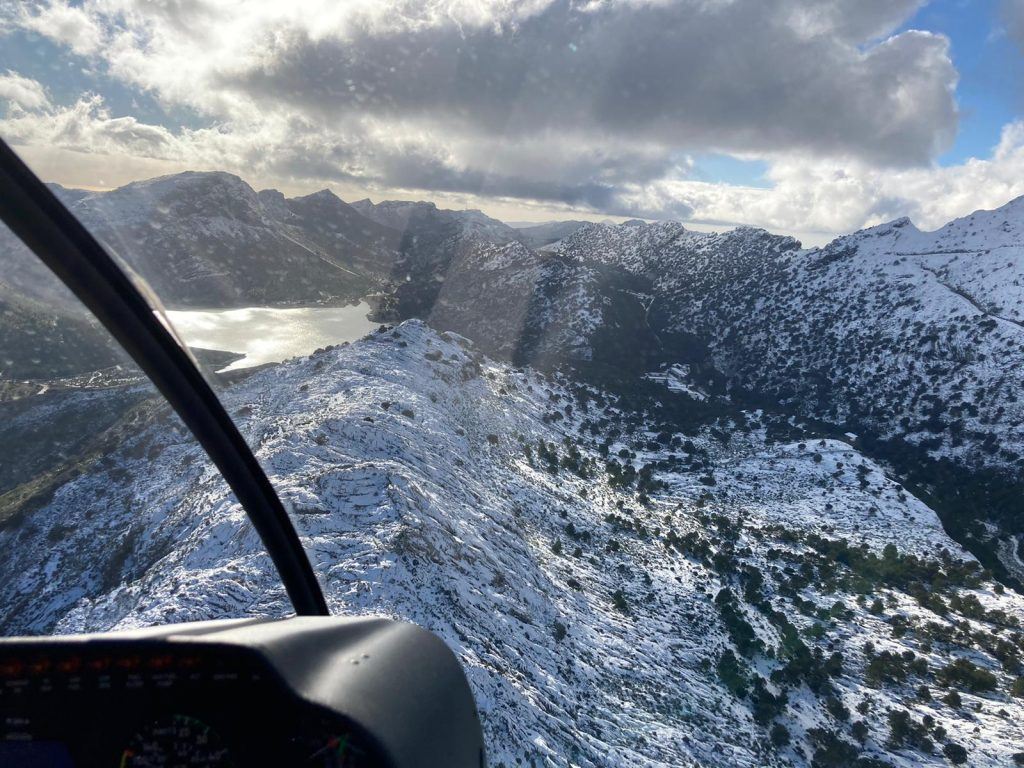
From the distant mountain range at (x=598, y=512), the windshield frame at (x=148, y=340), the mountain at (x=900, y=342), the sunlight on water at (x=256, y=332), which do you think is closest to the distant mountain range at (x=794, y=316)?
the mountain at (x=900, y=342)

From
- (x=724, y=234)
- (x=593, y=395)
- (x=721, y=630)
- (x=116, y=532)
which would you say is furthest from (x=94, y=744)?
(x=724, y=234)

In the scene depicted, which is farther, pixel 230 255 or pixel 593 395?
pixel 230 255

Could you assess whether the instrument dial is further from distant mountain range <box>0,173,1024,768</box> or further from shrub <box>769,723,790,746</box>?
shrub <box>769,723,790,746</box>

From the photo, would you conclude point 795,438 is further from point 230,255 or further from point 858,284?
point 230,255

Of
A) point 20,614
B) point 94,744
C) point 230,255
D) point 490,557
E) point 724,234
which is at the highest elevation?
point 724,234

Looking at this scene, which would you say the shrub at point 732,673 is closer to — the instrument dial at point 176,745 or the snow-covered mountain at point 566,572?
the snow-covered mountain at point 566,572

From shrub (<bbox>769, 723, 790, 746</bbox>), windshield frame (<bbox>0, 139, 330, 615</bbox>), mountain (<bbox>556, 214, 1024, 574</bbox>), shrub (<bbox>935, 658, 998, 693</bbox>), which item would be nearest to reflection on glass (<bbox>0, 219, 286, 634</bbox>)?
windshield frame (<bbox>0, 139, 330, 615</bbox>)

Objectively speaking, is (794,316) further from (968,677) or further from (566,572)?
(566,572)
